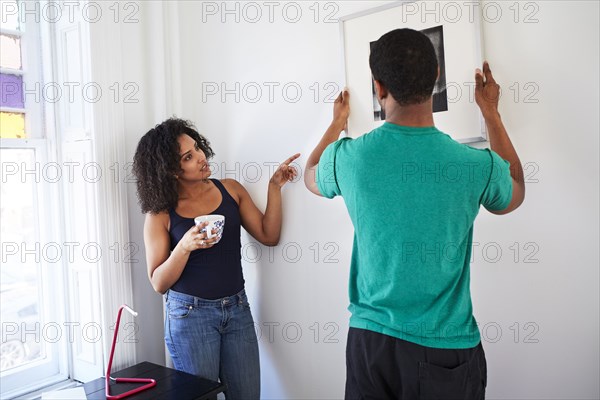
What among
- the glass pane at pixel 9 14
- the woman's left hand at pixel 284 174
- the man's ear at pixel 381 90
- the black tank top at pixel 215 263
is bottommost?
the black tank top at pixel 215 263

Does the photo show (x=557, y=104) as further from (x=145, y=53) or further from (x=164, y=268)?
(x=145, y=53)

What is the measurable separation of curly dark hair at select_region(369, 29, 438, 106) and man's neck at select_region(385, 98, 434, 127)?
1 centimetres

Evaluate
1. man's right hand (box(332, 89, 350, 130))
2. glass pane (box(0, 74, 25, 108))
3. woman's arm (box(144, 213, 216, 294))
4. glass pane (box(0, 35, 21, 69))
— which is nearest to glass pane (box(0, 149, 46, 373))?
glass pane (box(0, 74, 25, 108))

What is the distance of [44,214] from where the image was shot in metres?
2.19

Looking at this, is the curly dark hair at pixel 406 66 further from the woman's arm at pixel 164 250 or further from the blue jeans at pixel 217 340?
the blue jeans at pixel 217 340

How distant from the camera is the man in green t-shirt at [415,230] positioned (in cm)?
115

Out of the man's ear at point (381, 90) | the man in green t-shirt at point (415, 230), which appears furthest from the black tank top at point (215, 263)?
the man's ear at point (381, 90)

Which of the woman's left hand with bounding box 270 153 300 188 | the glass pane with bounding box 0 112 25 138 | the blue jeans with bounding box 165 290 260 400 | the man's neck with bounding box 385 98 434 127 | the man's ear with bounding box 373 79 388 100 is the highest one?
the glass pane with bounding box 0 112 25 138

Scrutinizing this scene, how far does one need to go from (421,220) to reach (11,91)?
70.9 inches

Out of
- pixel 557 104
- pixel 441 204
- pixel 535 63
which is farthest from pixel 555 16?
pixel 441 204

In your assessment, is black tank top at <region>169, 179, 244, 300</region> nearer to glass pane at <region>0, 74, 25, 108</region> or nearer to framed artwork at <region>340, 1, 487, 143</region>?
framed artwork at <region>340, 1, 487, 143</region>

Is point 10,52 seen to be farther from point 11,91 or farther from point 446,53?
point 446,53

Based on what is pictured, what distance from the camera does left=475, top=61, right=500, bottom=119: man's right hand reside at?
4.74 ft

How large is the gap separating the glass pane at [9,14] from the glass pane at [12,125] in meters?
0.36
